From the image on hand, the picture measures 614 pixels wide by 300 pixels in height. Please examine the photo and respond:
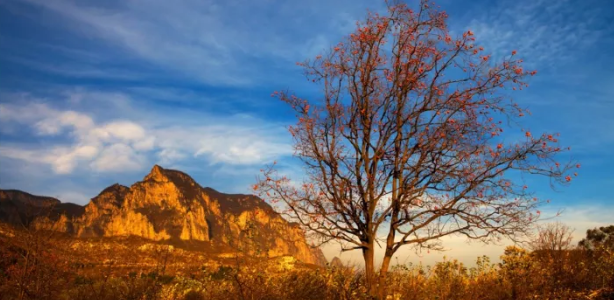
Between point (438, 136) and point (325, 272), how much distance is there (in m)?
4.20

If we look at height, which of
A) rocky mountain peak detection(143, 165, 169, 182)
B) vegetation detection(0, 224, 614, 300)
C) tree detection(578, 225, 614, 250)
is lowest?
vegetation detection(0, 224, 614, 300)

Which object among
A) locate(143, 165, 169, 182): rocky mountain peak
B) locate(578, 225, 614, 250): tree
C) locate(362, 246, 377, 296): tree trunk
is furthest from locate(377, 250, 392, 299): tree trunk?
locate(143, 165, 169, 182): rocky mountain peak

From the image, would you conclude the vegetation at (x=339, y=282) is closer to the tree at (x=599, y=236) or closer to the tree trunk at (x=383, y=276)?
the tree trunk at (x=383, y=276)

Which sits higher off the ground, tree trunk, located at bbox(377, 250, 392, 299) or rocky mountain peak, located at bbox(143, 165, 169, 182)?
rocky mountain peak, located at bbox(143, 165, 169, 182)

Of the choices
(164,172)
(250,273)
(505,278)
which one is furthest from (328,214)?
(164,172)

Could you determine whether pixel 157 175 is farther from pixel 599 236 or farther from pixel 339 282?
pixel 339 282

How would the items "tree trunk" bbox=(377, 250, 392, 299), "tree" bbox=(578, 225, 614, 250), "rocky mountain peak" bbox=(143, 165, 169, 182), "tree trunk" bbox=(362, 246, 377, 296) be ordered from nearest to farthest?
"tree trunk" bbox=(377, 250, 392, 299), "tree trunk" bbox=(362, 246, 377, 296), "tree" bbox=(578, 225, 614, 250), "rocky mountain peak" bbox=(143, 165, 169, 182)

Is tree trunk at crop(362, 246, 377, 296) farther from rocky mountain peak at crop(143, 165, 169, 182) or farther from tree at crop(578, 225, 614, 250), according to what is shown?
rocky mountain peak at crop(143, 165, 169, 182)

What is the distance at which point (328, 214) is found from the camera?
8602 mm

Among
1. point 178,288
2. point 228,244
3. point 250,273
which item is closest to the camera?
point 228,244

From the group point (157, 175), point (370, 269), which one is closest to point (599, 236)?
point (370, 269)

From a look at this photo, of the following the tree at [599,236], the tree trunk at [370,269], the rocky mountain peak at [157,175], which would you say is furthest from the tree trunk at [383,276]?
the rocky mountain peak at [157,175]

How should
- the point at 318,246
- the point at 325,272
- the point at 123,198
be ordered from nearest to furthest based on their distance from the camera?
the point at 318,246 → the point at 325,272 → the point at 123,198

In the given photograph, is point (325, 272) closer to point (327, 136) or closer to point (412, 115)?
point (327, 136)
